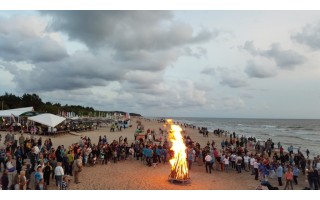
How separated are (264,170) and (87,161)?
1042 cm

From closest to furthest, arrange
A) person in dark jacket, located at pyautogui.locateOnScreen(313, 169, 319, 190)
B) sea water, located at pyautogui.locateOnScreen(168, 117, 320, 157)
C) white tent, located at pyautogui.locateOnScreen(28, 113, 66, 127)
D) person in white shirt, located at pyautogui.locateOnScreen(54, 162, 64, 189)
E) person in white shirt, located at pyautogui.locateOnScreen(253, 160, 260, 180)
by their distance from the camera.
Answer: person in white shirt, located at pyautogui.locateOnScreen(54, 162, 64, 189)
person in dark jacket, located at pyautogui.locateOnScreen(313, 169, 319, 190)
person in white shirt, located at pyautogui.locateOnScreen(253, 160, 260, 180)
white tent, located at pyautogui.locateOnScreen(28, 113, 66, 127)
sea water, located at pyautogui.locateOnScreen(168, 117, 320, 157)

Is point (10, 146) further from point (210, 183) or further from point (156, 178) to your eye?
point (210, 183)

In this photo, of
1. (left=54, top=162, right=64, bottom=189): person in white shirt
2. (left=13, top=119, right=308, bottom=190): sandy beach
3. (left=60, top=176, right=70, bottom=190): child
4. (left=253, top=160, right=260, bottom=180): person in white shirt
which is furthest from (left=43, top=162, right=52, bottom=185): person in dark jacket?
(left=253, top=160, right=260, bottom=180): person in white shirt

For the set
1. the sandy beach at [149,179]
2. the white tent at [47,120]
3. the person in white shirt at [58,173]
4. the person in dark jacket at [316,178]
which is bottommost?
the sandy beach at [149,179]

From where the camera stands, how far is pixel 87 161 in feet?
56.4

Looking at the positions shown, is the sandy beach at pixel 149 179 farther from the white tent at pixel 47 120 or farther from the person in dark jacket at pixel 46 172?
the white tent at pixel 47 120

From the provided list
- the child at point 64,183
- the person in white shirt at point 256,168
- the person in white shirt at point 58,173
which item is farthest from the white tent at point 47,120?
the person in white shirt at point 256,168

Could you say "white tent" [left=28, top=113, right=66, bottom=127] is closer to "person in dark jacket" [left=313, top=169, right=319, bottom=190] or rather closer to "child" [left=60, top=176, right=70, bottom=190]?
"child" [left=60, top=176, right=70, bottom=190]

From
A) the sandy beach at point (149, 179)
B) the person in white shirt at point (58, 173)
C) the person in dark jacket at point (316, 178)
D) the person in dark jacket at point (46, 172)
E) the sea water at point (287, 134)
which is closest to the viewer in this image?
the person in white shirt at point (58, 173)

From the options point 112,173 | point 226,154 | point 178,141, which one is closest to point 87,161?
point 112,173

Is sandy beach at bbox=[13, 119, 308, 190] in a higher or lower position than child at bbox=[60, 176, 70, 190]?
lower

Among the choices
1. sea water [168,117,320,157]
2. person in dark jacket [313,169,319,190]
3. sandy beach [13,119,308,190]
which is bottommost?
sea water [168,117,320,157]

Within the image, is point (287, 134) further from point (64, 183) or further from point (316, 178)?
point (64, 183)

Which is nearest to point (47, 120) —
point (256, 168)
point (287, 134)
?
point (256, 168)
